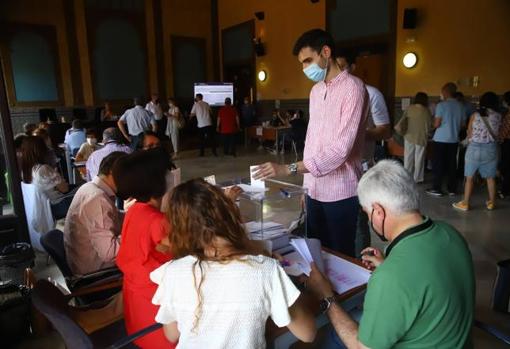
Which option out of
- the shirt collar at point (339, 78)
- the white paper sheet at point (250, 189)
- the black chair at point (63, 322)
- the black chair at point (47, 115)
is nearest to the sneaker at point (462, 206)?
the shirt collar at point (339, 78)

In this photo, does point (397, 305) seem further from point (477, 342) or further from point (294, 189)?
point (477, 342)

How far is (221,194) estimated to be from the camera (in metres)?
1.10

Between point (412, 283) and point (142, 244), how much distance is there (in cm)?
92

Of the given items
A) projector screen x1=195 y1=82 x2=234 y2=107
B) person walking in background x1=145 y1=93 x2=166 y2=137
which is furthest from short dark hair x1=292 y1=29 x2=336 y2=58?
projector screen x1=195 y1=82 x2=234 y2=107

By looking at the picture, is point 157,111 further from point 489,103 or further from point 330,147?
point 330,147

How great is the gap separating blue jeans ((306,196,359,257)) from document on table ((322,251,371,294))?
26cm

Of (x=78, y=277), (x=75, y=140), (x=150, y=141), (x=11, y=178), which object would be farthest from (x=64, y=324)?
(x=75, y=140)

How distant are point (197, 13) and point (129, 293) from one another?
1253 cm

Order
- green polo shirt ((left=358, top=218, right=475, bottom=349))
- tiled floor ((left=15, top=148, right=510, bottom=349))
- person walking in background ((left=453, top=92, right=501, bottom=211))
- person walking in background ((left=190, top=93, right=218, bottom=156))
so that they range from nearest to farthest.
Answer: green polo shirt ((left=358, top=218, right=475, bottom=349))
tiled floor ((left=15, top=148, right=510, bottom=349))
person walking in background ((left=453, top=92, right=501, bottom=211))
person walking in background ((left=190, top=93, right=218, bottom=156))

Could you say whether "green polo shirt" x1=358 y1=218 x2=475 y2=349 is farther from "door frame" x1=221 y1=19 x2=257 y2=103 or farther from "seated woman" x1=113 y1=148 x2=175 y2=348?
"door frame" x1=221 y1=19 x2=257 y2=103

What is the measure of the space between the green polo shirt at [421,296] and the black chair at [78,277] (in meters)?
1.26

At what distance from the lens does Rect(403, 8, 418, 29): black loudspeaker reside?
22.7ft

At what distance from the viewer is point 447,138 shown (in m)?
5.18

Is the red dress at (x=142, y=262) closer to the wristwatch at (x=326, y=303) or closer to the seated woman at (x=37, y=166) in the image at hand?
the wristwatch at (x=326, y=303)
